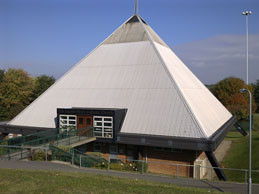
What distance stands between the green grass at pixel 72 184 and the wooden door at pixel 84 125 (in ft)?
28.3

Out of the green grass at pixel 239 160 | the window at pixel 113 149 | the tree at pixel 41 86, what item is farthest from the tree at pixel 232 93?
the tree at pixel 41 86

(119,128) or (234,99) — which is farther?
(234,99)

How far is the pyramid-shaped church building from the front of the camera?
63.7 ft

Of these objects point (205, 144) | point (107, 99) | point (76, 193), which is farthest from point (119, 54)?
point (76, 193)

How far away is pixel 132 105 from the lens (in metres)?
22.9

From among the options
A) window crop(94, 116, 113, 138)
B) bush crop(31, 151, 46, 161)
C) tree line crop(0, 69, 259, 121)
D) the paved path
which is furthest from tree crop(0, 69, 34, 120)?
the paved path

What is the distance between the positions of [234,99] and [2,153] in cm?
5172

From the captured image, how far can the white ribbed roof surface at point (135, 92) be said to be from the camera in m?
20.5

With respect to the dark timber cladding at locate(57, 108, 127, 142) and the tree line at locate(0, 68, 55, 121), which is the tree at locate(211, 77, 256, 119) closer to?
the dark timber cladding at locate(57, 108, 127, 142)

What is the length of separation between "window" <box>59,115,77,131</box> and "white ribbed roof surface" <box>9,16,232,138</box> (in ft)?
5.89

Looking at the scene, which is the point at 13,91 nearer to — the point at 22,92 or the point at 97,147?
the point at 22,92

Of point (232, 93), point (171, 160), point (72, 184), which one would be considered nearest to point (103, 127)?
point (171, 160)

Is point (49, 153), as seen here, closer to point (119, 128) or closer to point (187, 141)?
point (119, 128)

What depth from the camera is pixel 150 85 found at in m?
24.1
